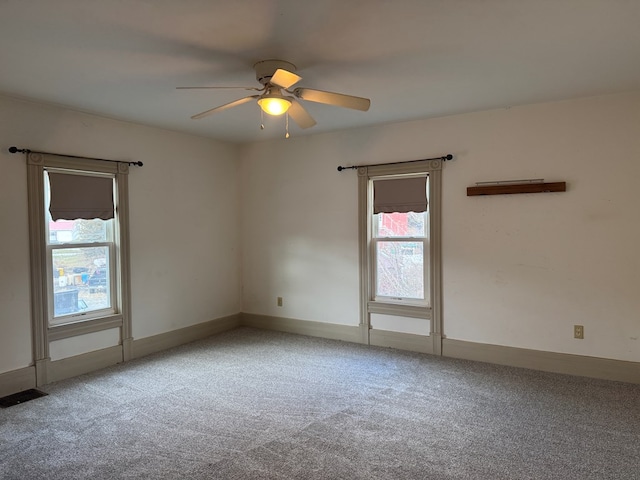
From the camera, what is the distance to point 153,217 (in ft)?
15.5

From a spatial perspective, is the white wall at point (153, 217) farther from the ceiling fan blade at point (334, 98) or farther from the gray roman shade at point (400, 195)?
the ceiling fan blade at point (334, 98)

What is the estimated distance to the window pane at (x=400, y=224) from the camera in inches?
185

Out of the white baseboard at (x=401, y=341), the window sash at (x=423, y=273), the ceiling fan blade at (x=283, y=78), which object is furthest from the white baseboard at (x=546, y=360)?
the ceiling fan blade at (x=283, y=78)


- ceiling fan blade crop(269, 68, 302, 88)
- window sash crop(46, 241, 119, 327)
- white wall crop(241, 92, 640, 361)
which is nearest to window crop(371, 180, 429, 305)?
white wall crop(241, 92, 640, 361)

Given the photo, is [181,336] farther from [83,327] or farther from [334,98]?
[334,98]

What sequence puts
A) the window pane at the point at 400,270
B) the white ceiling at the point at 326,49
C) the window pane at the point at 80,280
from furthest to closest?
1. the window pane at the point at 400,270
2. the window pane at the point at 80,280
3. the white ceiling at the point at 326,49

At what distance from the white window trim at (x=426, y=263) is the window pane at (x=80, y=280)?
270 cm

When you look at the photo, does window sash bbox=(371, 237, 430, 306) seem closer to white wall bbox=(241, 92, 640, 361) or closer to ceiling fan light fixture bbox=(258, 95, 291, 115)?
white wall bbox=(241, 92, 640, 361)

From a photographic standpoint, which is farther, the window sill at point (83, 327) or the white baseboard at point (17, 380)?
the window sill at point (83, 327)

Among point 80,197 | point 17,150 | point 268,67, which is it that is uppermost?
point 268,67

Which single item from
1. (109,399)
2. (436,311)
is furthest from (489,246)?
(109,399)

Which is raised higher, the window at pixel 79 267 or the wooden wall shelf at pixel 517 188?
the wooden wall shelf at pixel 517 188

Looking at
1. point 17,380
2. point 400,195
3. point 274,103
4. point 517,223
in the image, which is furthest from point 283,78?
point 17,380

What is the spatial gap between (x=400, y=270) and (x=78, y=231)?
10.8 feet
